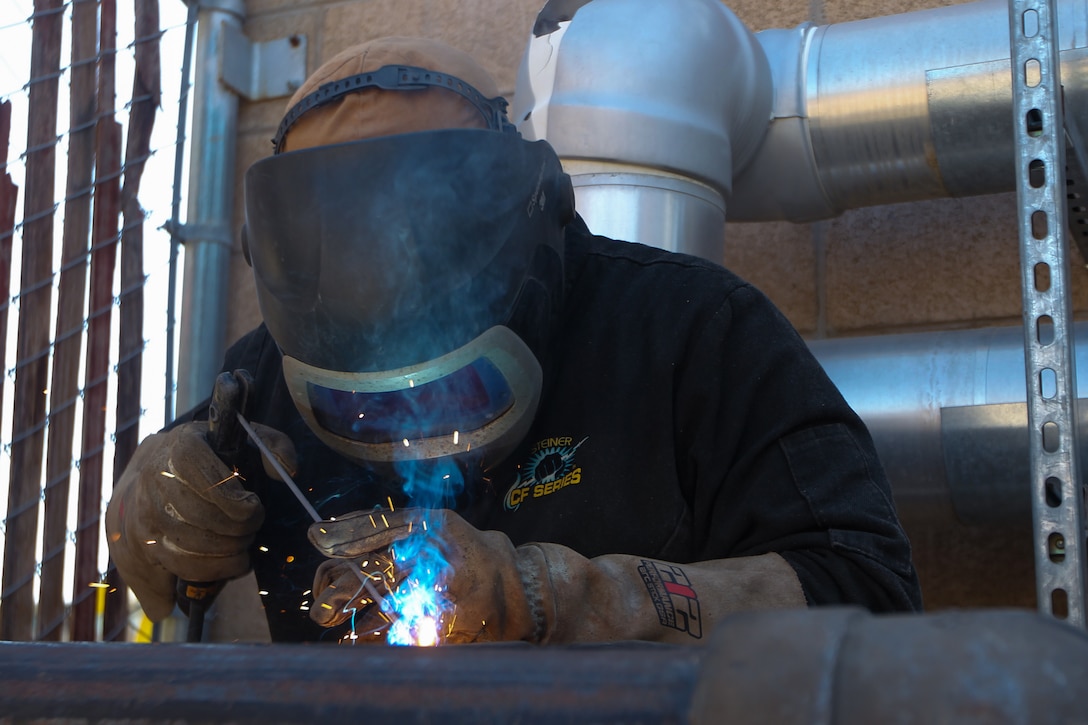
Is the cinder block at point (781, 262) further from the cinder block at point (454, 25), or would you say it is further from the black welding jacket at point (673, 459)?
the black welding jacket at point (673, 459)

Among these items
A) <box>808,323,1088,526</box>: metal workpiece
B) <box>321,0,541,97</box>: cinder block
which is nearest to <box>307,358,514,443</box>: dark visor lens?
<box>808,323,1088,526</box>: metal workpiece

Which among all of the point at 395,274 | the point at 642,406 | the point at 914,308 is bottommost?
the point at 642,406

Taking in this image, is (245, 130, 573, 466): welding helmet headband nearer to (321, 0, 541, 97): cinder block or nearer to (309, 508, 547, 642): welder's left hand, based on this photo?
(309, 508, 547, 642): welder's left hand

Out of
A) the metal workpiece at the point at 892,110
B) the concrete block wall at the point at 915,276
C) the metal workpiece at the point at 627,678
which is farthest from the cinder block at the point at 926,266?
the metal workpiece at the point at 627,678

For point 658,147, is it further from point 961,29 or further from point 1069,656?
point 1069,656

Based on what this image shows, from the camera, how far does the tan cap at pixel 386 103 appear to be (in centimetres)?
152

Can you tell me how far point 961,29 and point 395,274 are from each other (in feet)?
4.80

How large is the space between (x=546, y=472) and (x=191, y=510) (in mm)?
493

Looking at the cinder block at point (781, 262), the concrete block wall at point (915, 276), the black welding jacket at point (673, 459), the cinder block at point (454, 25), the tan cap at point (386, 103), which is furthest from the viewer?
the cinder block at point (454, 25)

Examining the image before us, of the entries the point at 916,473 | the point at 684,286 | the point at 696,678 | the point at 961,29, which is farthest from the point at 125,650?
the point at 961,29

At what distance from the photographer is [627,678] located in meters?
0.44

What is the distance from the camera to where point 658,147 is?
2225 mm

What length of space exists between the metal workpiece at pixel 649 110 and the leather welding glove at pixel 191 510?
937 millimetres

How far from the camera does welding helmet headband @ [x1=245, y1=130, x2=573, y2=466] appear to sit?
4.38ft
